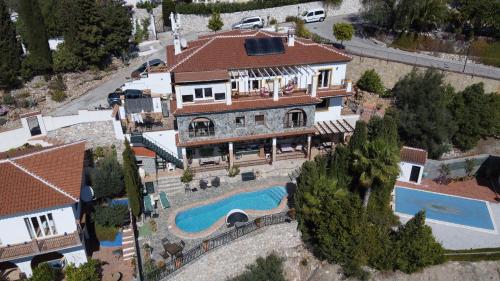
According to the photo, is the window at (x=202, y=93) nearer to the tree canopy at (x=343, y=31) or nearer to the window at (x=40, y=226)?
the window at (x=40, y=226)

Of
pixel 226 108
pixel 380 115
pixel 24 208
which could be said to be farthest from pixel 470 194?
pixel 24 208

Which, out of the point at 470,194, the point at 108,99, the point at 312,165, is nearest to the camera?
the point at 312,165

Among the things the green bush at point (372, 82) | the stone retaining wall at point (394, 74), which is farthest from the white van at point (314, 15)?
the green bush at point (372, 82)

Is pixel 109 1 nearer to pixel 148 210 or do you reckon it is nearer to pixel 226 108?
pixel 226 108

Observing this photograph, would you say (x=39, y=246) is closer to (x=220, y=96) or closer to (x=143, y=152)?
(x=143, y=152)

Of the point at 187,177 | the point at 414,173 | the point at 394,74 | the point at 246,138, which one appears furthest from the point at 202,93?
the point at 394,74
